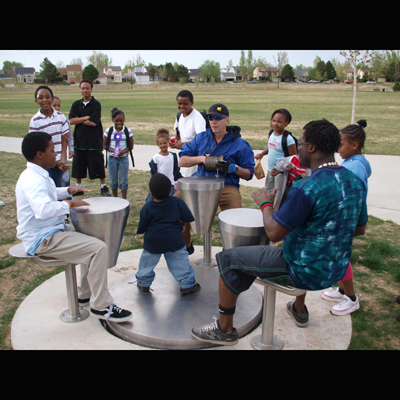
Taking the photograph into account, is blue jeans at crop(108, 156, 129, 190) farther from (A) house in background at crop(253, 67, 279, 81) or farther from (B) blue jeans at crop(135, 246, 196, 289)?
(A) house in background at crop(253, 67, 279, 81)

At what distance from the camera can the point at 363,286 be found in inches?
157

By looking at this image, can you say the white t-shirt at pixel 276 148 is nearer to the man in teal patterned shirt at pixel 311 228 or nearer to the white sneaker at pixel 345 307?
the white sneaker at pixel 345 307

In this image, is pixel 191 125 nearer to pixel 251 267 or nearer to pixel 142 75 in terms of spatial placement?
pixel 251 267

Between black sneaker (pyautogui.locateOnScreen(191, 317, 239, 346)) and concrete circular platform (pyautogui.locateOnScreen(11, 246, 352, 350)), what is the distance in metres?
0.12

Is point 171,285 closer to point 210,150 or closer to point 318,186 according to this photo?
point 210,150

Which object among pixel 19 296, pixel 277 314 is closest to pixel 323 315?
pixel 277 314

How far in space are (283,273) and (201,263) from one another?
6.65 ft

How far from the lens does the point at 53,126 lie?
17.7 ft

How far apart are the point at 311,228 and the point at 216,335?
1.20 meters

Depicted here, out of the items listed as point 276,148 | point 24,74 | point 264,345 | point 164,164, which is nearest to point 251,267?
point 264,345

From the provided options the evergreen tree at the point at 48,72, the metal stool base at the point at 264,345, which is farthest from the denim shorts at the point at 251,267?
the evergreen tree at the point at 48,72

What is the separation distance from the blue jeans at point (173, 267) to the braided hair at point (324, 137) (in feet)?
5.45

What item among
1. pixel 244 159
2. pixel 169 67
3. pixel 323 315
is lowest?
pixel 323 315

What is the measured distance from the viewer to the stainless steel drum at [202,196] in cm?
373
